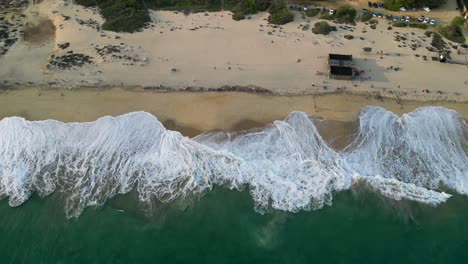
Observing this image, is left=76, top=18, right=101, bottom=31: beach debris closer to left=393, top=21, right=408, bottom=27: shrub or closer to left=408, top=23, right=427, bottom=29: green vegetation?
left=393, top=21, right=408, bottom=27: shrub

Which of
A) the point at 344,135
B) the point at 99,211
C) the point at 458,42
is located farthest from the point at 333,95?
the point at 99,211

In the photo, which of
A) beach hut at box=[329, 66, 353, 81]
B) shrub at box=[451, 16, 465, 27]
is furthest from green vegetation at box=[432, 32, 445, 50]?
beach hut at box=[329, 66, 353, 81]

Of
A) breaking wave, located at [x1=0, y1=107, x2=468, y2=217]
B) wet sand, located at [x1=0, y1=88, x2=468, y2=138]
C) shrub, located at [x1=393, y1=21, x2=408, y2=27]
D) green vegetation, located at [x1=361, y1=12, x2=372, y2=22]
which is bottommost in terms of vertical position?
breaking wave, located at [x1=0, y1=107, x2=468, y2=217]

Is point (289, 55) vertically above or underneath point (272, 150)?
above

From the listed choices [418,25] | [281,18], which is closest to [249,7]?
[281,18]

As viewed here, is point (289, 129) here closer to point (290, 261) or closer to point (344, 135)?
point (344, 135)
